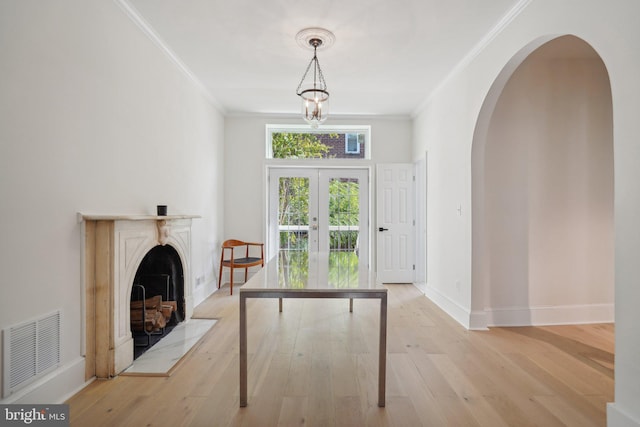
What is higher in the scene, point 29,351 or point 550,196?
point 550,196

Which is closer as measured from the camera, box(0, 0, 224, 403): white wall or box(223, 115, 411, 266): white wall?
box(0, 0, 224, 403): white wall

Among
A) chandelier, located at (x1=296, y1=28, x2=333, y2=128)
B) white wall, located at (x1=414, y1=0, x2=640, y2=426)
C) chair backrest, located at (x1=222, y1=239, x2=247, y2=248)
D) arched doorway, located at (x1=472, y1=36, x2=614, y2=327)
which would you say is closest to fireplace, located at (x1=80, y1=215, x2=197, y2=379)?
chandelier, located at (x1=296, y1=28, x2=333, y2=128)

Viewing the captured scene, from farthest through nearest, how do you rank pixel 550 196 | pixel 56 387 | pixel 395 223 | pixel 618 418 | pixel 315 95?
pixel 395 223
pixel 550 196
pixel 315 95
pixel 56 387
pixel 618 418

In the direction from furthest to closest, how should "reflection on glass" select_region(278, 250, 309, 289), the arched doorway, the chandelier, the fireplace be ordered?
the arched doorway
the chandelier
the fireplace
"reflection on glass" select_region(278, 250, 309, 289)

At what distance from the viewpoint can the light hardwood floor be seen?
1.87m

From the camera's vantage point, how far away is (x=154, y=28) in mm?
2939

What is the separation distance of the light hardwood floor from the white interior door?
204 centimetres

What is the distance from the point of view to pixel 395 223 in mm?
5469

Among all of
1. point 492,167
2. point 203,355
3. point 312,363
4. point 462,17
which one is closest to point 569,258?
point 492,167

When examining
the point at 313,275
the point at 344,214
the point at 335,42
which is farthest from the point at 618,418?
the point at 344,214

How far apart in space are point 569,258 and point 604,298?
556 millimetres

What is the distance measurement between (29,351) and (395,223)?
4624 mm

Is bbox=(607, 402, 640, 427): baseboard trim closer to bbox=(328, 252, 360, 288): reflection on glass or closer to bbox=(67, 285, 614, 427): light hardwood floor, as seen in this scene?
bbox=(67, 285, 614, 427): light hardwood floor

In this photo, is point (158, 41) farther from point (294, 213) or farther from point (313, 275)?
point (294, 213)
